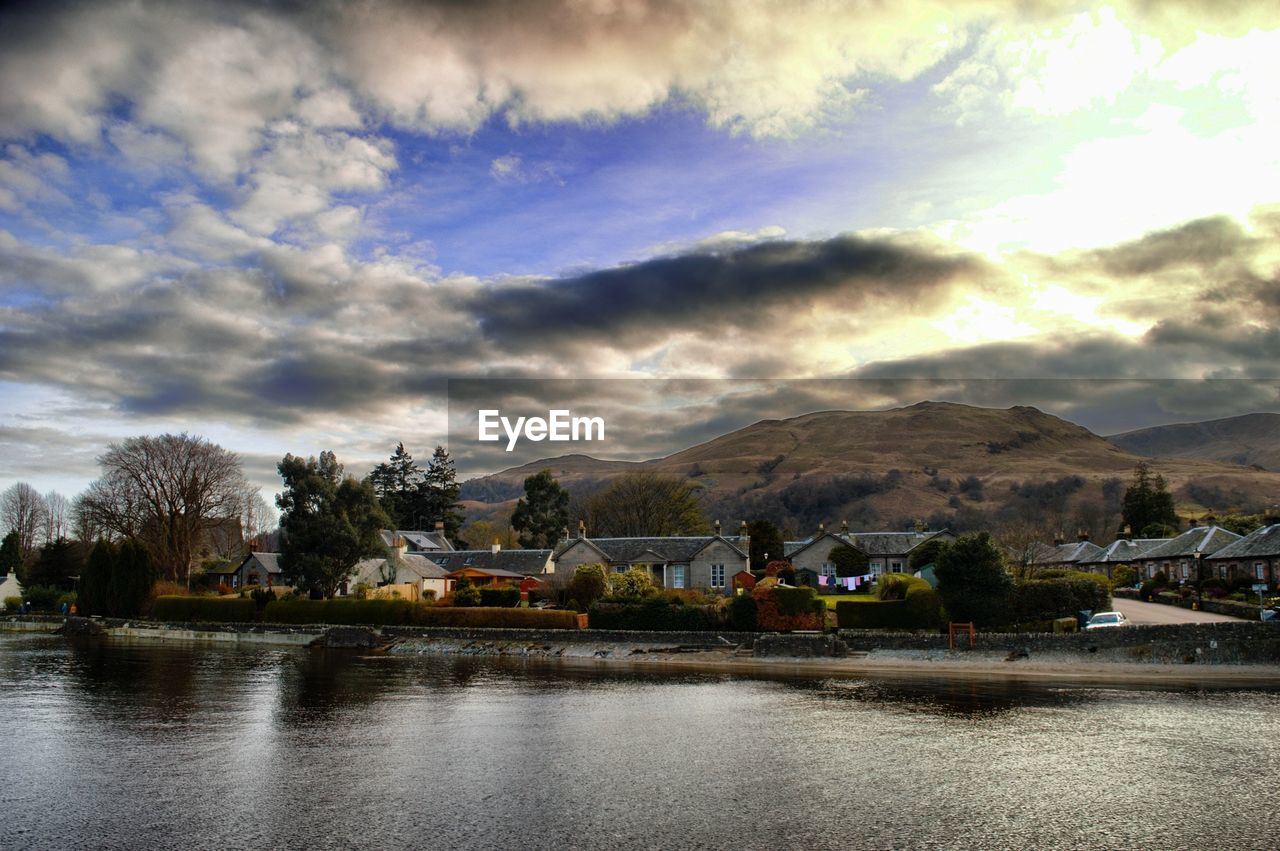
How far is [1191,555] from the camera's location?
238 ft

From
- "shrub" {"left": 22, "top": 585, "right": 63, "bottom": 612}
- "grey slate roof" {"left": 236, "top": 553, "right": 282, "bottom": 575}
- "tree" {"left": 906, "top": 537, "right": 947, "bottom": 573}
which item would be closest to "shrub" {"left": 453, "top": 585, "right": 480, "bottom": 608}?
"grey slate roof" {"left": 236, "top": 553, "right": 282, "bottom": 575}

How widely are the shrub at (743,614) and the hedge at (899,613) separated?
A: 4811mm

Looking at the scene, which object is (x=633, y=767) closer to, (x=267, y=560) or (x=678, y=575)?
(x=678, y=575)

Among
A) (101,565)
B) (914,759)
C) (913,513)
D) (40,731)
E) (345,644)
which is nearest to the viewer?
(914,759)

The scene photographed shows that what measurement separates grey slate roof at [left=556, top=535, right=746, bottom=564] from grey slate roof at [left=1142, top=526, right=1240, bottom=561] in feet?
114

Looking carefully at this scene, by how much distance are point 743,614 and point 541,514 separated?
175 feet

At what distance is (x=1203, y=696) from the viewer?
32125mm

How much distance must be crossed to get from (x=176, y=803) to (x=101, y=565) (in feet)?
226

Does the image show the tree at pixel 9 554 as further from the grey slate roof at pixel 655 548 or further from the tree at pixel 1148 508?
the tree at pixel 1148 508

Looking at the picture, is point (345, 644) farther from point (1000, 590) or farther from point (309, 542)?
point (1000, 590)

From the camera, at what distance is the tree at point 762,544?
7925 cm

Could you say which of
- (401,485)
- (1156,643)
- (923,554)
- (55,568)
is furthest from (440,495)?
(1156,643)

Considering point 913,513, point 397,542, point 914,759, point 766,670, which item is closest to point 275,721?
point 914,759

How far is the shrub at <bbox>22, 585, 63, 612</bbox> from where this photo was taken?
86.8m
